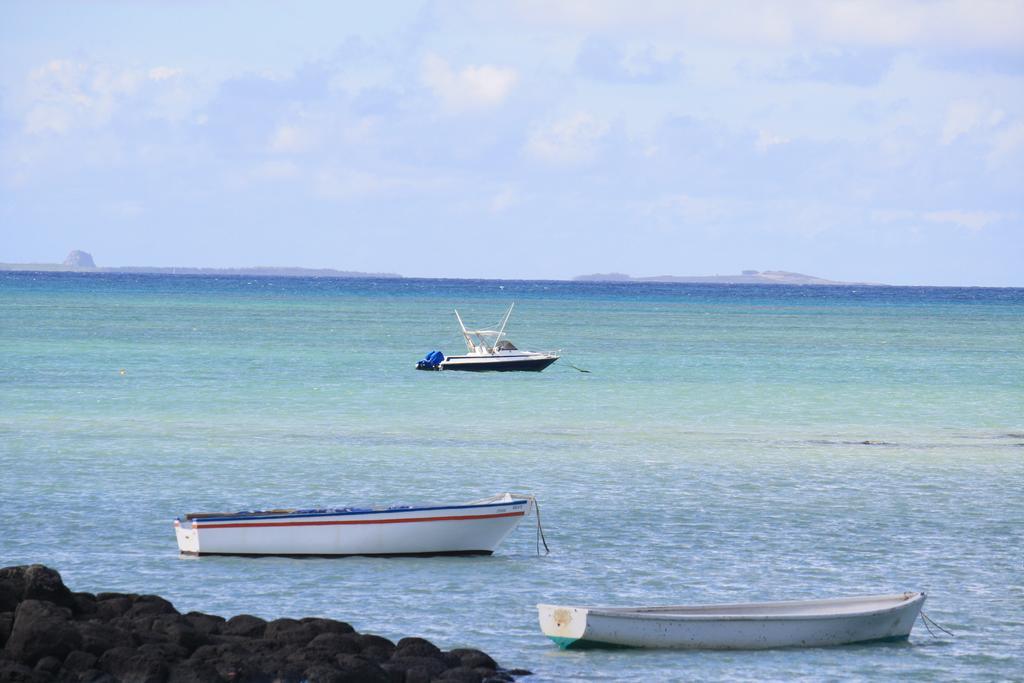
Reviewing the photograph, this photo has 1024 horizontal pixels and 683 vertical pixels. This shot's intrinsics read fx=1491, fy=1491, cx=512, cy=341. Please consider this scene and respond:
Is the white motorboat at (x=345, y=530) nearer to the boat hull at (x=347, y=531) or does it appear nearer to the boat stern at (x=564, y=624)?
the boat hull at (x=347, y=531)

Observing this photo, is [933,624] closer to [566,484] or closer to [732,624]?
[732,624]

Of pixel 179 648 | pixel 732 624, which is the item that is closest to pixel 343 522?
pixel 179 648

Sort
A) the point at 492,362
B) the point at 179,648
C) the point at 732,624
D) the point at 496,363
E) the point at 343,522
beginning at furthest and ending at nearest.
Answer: the point at 496,363 < the point at 492,362 < the point at 343,522 < the point at 732,624 < the point at 179,648

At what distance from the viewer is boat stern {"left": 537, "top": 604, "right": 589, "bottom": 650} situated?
20359mm

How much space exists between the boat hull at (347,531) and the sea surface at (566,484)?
28cm

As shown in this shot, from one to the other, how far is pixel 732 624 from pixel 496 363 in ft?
193

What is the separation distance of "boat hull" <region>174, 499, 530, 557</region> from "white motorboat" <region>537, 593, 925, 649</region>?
554 centimetres

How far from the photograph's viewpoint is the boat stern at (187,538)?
85.3 feet

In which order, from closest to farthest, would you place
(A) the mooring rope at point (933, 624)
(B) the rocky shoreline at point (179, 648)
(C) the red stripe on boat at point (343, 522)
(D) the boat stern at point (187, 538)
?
(B) the rocky shoreline at point (179, 648) → (A) the mooring rope at point (933, 624) → (C) the red stripe on boat at point (343, 522) → (D) the boat stern at point (187, 538)

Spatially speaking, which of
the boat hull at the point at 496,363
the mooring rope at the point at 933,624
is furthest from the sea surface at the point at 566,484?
the boat hull at the point at 496,363

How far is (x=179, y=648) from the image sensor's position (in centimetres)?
1819

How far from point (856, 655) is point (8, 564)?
46.3 ft

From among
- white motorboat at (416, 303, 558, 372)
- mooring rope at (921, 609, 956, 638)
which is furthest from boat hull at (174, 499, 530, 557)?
white motorboat at (416, 303, 558, 372)

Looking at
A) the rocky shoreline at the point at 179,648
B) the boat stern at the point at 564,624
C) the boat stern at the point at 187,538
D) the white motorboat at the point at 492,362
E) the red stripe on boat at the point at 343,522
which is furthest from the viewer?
the white motorboat at the point at 492,362
